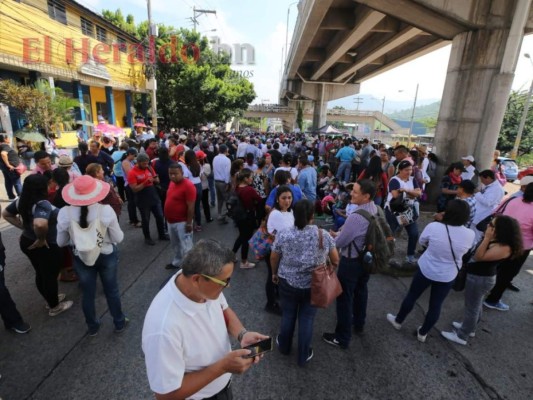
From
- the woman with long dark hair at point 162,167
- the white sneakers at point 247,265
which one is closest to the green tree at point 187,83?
the woman with long dark hair at point 162,167

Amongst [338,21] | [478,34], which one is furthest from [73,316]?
[338,21]

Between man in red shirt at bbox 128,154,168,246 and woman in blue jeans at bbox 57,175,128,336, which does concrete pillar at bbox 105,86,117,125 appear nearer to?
man in red shirt at bbox 128,154,168,246

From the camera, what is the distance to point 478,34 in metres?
7.45

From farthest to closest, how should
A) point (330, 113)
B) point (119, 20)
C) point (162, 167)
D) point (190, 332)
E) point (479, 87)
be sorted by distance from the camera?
point (330, 113)
point (119, 20)
point (479, 87)
point (162, 167)
point (190, 332)

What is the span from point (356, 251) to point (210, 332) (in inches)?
75.5

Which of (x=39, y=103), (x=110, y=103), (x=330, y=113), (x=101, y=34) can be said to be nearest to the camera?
(x=39, y=103)

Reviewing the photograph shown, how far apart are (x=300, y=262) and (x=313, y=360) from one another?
48.8 inches

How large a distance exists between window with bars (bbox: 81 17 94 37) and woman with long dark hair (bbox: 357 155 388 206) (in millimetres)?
18326

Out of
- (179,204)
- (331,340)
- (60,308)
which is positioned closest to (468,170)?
(331,340)

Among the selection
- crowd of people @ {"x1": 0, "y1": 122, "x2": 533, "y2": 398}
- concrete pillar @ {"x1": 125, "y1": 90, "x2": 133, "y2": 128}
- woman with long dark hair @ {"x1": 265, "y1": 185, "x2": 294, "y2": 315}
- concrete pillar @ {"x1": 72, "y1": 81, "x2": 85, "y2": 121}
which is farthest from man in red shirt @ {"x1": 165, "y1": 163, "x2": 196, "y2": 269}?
concrete pillar @ {"x1": 125, "y1": 90, "x2": 133, "y2": 128}

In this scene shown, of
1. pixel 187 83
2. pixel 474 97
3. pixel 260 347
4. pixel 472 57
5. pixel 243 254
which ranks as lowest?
pixel 243 254

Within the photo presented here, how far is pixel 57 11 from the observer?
14047 millimetres

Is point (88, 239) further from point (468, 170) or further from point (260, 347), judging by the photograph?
point (468, 170)

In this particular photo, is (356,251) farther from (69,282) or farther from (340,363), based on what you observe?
(69,282)
